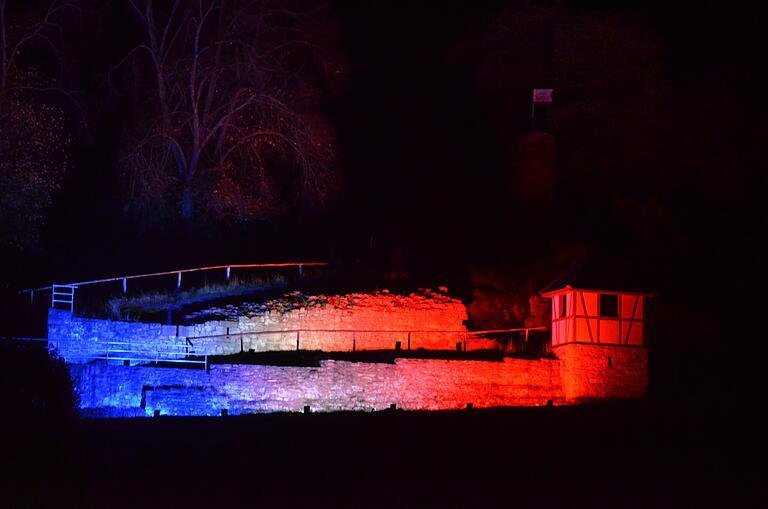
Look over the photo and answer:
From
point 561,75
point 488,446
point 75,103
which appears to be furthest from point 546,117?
point 488,446

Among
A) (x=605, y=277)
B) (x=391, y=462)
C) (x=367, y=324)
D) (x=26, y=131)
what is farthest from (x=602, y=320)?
(x=26, y=131)

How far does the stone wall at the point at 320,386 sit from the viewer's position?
22.3 metres

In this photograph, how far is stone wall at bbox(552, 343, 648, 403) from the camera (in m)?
25.8

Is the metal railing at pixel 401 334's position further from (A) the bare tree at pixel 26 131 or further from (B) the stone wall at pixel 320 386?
(A) the bare tree at pixel 26 131

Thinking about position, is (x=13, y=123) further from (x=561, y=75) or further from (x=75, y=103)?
(x=561, y=75)

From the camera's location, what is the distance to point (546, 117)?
35688mm

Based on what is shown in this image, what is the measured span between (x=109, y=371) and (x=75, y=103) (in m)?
11.8

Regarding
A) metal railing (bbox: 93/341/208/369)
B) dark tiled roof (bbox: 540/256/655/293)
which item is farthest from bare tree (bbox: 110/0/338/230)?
dark tiled roof (bbox: 540/256/655/293)

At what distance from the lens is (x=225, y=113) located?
106 feet

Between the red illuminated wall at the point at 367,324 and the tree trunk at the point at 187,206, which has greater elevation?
the tree trunk at the point at 187,206

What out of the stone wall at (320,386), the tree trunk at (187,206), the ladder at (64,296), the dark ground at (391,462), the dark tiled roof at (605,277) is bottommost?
the dark ground at (391,462)

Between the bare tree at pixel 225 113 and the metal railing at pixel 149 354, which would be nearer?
the metal railing at pixel 149 354

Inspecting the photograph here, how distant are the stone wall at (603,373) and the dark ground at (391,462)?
2.33 metres

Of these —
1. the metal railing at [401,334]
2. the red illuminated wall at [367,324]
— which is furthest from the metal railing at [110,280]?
the metal railing at [401,334]
